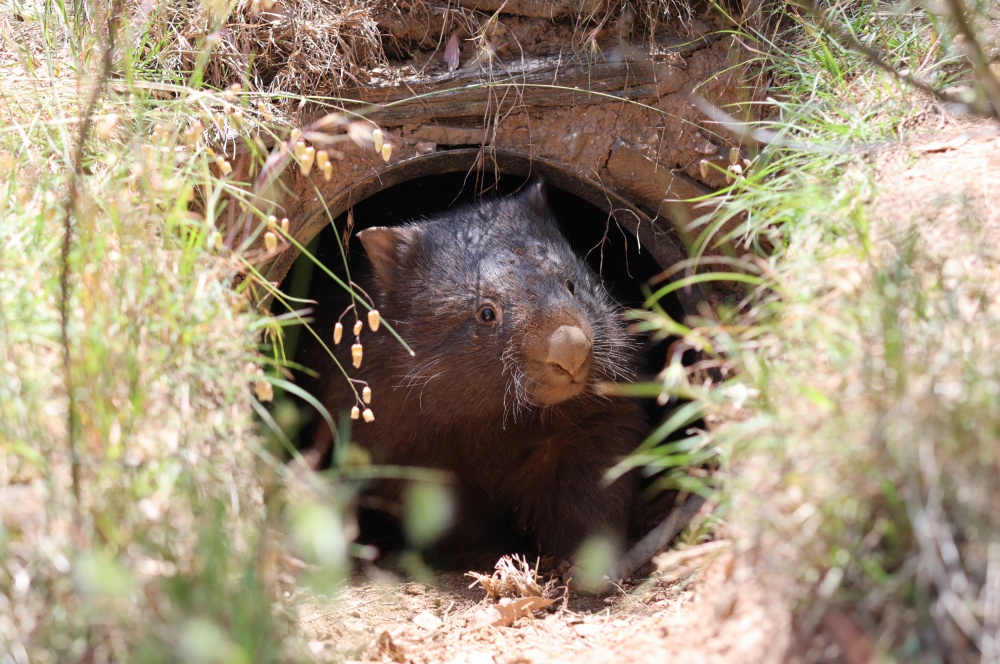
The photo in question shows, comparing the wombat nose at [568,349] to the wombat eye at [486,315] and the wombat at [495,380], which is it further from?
the wombat eye at [486,315]

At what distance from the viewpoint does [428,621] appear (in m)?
4.07

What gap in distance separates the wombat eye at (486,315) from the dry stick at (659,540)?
1274 mm

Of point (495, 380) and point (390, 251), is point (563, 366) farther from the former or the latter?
point (390, 251)

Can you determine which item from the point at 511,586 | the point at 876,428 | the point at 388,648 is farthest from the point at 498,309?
the point at 876,428

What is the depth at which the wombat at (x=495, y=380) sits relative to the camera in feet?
15.3

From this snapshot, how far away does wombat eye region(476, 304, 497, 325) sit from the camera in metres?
4.68

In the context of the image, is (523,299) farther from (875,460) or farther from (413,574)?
(875,460)

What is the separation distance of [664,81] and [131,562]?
3827 mm

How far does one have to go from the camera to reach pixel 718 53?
16.6 feet

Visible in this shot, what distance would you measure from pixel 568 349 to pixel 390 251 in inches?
52.2

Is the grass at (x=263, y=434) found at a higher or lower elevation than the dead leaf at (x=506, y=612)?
higher

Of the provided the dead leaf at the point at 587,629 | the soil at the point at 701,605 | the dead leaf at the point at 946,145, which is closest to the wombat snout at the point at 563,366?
the soil at the point at 701,605

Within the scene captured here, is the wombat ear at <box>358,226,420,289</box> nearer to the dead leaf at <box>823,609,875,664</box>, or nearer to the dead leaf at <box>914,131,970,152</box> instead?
the dead leaf at <box>914,131,970,152</box>

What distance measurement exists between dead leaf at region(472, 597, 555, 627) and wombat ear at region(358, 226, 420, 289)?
1848 mm
